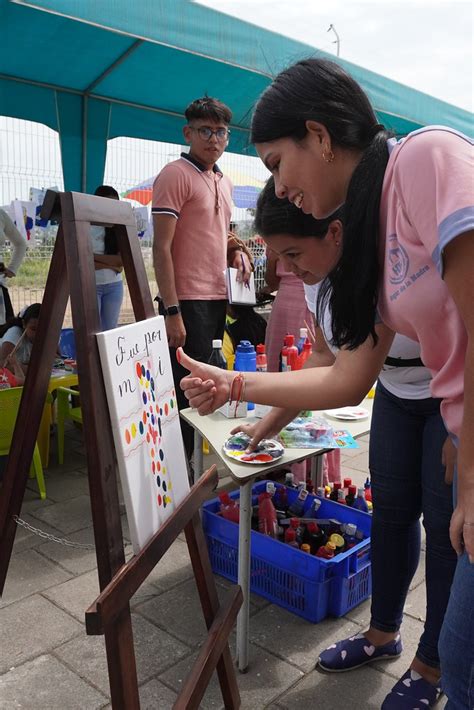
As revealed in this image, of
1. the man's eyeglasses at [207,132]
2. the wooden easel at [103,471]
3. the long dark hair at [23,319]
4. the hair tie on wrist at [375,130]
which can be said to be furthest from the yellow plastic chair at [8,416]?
the hair tie on wrist at [375,130]

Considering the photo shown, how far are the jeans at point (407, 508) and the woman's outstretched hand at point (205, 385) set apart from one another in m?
0.57

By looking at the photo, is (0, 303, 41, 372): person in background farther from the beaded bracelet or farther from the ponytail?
the ponytail

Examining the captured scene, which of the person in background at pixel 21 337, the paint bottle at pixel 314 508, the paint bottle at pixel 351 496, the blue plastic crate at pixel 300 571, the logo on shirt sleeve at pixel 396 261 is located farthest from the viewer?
the person in background at pixel 21 337

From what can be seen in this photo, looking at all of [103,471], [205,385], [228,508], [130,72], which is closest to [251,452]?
[205,385]

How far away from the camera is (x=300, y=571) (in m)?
2.22

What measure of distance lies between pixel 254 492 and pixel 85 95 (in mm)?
3510

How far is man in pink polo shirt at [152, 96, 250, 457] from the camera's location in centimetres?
318

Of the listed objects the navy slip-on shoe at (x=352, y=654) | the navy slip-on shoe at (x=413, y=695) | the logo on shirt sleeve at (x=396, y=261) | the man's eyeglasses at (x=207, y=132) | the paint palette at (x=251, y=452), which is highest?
the man's eyeglasses at (x=207, y=132)

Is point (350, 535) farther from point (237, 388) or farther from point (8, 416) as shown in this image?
point (8, 416)

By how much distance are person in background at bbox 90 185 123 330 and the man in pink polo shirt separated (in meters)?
1.00

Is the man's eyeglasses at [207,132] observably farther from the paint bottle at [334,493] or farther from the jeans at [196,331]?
the paint bottle at [334,493]

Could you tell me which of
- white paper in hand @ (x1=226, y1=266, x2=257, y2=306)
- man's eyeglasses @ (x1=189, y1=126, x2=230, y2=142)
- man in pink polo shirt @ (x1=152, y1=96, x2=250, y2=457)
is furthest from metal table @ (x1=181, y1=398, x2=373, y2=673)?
man's eyeglasses @ (x1=189, y1=126, x2=230, y2=142)

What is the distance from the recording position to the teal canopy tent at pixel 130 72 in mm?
3104

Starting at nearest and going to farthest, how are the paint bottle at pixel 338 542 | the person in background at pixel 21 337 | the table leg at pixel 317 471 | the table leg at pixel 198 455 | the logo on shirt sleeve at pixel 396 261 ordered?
the logo on shirt sleeve at pixel 396 261 < the paint bottle at pixel 338 542 < the table leg at pixel 198 455 < the table leg at pixel 317 471 < the person in background at pixel 21 337
